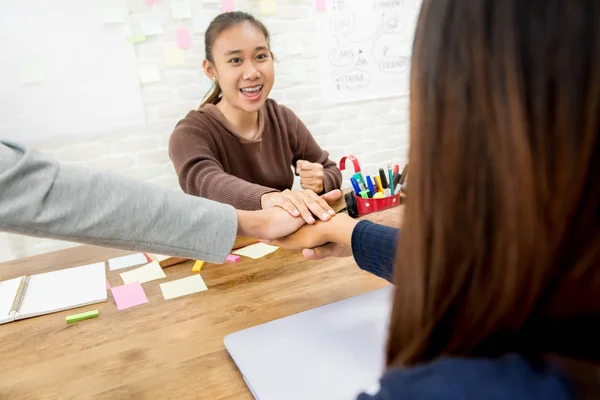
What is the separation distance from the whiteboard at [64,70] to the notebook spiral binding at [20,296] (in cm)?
124

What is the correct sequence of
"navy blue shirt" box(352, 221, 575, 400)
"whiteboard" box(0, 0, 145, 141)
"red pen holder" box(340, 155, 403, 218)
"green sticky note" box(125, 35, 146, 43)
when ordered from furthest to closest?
"green sticky note" box(125, 35, 146, 43) < "whiteboard" box(0, 0, 145, 141) < "red pen holder" box(340, 155, 403, 218) < "navy blue shirt" box(352, 221, 575, 400)

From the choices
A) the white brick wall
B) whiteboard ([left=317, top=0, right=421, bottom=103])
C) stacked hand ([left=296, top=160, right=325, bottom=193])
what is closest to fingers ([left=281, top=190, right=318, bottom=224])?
stacked hand ([left=296, top=160, right=325, bottom=193])

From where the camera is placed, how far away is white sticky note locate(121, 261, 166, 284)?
976mm

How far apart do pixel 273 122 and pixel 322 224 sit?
2.72 feet

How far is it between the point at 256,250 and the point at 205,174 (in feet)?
1.41

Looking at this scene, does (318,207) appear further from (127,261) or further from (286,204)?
(127,261)

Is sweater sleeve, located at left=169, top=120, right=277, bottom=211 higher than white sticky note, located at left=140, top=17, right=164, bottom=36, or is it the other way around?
white sticky note, located at left=140, top=17, right=164, bottom=36

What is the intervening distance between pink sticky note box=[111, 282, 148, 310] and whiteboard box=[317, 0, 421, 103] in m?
1.87

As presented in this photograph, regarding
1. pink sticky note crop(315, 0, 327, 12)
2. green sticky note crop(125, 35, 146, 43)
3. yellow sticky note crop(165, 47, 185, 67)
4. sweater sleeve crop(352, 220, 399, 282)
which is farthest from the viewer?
pink sticky note crop(315, 0, 327, 12)

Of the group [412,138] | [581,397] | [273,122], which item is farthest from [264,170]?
[581,397]

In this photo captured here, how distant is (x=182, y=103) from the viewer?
2.29 metres

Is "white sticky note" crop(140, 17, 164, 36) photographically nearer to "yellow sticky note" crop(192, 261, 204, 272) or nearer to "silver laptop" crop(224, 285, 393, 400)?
"yellow sticky note" crop(192, 261, 204, 272)

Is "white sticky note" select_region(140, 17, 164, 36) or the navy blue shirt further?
"white sticky note" select_region(140, 17, 164, 36)

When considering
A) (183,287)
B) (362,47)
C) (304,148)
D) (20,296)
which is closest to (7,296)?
(20,296)
